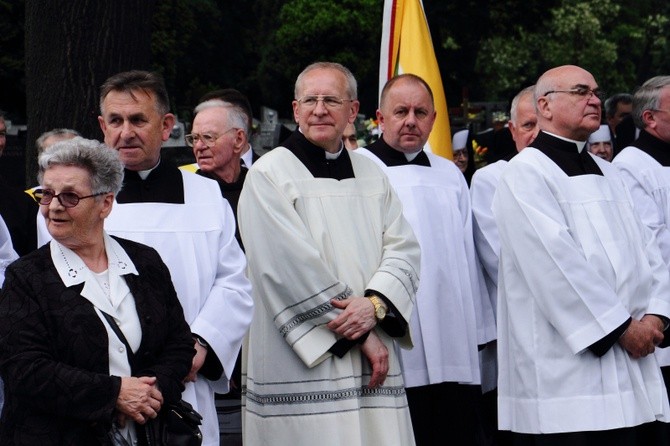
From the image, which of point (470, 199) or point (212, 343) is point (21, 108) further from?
point (212, 343)

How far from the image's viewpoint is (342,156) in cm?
612

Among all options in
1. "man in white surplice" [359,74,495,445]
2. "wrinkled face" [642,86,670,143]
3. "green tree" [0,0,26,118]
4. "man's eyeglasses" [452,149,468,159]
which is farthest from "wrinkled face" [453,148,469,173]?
"green tree" [0,0,26,118]

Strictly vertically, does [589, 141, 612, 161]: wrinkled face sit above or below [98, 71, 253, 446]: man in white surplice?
above

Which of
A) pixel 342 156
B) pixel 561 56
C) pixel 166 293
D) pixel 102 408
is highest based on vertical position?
pixel 561 56

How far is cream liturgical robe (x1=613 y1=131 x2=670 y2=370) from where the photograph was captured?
7.34 m

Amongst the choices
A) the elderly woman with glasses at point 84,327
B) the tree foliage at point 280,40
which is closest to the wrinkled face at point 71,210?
→ the elderly woman with glasses at point 84,327

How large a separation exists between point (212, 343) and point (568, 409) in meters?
1.75

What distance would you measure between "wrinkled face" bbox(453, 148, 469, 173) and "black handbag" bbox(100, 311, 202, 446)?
529 cm

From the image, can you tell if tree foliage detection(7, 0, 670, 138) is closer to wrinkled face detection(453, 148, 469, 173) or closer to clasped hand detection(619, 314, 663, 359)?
wrinkled face detection(453, 148, 469, 173)

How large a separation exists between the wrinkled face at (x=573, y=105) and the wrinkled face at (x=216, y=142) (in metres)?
1.95

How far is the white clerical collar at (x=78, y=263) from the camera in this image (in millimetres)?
4621

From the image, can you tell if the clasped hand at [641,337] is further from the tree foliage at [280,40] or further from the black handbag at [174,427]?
the tree foliage at [280,40]

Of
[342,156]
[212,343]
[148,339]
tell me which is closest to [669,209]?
[342,156]

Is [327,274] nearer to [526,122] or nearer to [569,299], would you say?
[569,299]
